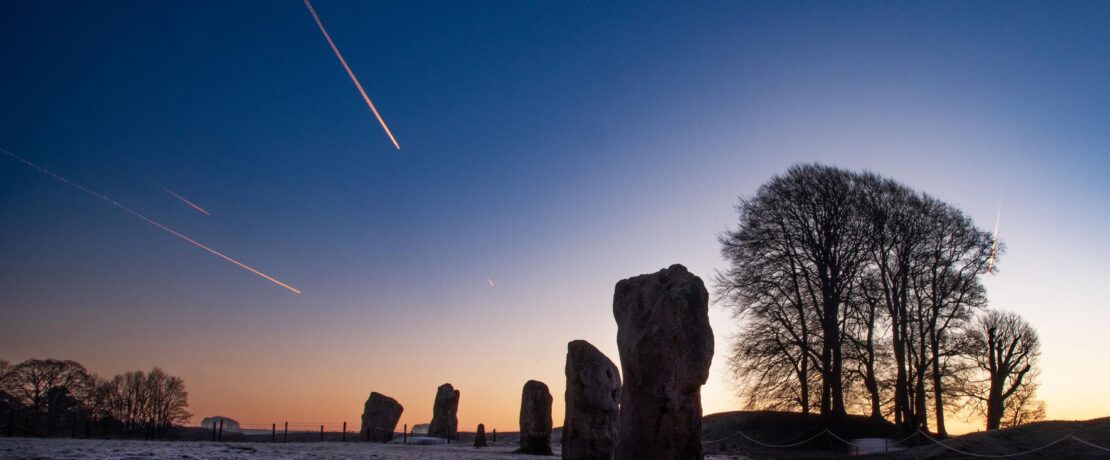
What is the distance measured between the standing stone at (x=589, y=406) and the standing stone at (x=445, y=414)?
20.3 metres

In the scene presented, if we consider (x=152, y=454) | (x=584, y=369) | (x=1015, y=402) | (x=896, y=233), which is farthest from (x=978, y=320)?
(x=152, y=454)

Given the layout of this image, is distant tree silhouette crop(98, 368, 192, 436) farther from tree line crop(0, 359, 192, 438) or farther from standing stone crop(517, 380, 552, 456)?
standing stone crop(517, 380, 552, 456)

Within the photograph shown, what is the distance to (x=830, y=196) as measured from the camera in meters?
25.2

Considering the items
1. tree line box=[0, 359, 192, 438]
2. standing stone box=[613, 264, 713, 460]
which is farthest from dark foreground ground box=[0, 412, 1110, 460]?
tree line box=[0, 359, 192, 438]

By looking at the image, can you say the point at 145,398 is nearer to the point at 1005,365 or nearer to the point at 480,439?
the point at 480,439

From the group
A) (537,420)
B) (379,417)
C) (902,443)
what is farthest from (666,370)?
(379,417)

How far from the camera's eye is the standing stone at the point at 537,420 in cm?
2141

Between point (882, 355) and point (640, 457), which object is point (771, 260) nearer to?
point (882, 355)

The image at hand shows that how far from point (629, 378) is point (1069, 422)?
615 inches

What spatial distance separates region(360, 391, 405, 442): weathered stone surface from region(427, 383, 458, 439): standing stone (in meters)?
2.02

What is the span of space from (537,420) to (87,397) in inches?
1403

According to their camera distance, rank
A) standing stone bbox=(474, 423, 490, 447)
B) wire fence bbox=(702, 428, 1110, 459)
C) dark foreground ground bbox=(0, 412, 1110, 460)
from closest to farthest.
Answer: dark foreground ground bbox=(0, 412, 1110, 460)
wire fence bbox=(702, 428, 1110, 459)
standing stone bbox=(474, 423, 490, 447)

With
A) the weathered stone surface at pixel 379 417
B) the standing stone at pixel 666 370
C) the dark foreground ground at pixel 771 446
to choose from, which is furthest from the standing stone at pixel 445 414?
the standing stone at pixel 666 370

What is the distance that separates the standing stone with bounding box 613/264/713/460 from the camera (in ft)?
39.0
